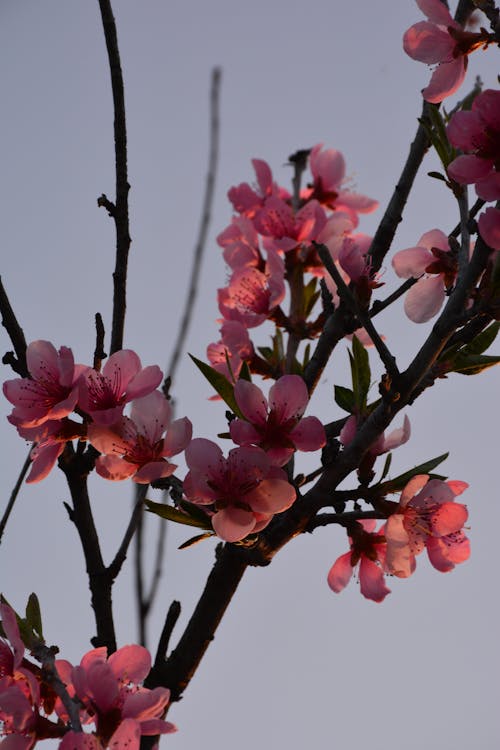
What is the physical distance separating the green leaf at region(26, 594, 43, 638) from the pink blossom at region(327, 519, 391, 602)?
520 millimetres

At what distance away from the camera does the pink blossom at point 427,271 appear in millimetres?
1603

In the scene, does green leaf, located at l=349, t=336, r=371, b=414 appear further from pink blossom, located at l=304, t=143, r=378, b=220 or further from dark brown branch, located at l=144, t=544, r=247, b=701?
pink blossom, located at l=304, t=143, r=378, b=220

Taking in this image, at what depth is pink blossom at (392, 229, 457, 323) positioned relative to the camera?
1603 millimetres

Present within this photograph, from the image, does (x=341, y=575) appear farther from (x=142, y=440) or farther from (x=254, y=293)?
(x=254, y=293)

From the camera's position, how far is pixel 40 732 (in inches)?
52.5

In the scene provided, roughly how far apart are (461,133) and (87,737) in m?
0.95

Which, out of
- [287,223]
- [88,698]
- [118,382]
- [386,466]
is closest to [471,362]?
[386,466]

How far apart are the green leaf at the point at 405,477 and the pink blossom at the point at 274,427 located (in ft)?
0.44

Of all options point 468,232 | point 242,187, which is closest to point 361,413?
point 468,232

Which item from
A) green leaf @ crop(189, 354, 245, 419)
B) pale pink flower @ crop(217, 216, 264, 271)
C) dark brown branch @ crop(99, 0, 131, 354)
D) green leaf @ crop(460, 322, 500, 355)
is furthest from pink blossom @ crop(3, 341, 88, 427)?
pale pink flower @ crop(217, 216, 264, 271)

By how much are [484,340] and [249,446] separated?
45 centimetres

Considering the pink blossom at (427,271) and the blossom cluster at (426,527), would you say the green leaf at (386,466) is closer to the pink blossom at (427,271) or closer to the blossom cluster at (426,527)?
the blossom cluster at (426,527)

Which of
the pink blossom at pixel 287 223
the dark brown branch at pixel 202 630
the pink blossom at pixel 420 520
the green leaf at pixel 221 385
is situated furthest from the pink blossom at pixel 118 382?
the pink blossom at pixel 287 223

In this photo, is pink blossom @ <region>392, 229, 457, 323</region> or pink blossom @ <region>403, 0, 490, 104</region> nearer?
pink blossom @ <region>403, 0, 490, 104</region>
